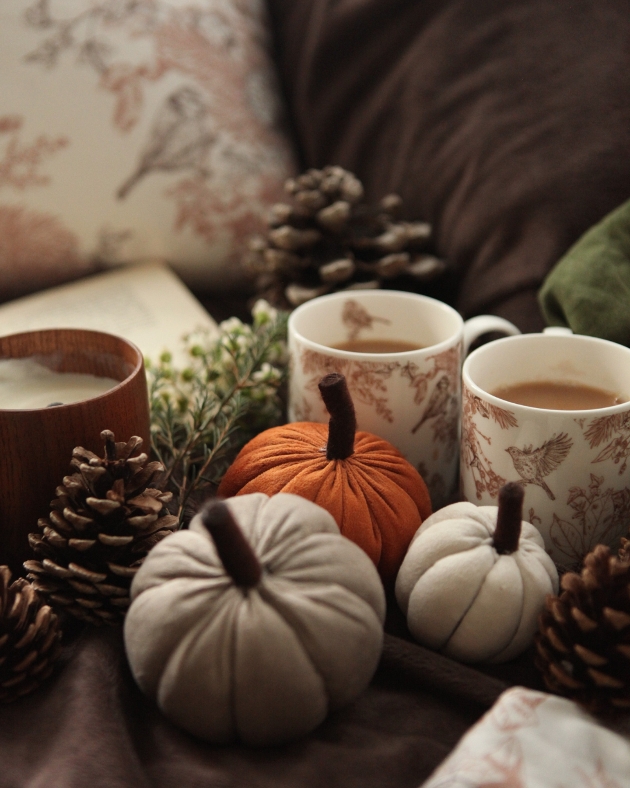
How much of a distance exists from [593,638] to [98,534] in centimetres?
30

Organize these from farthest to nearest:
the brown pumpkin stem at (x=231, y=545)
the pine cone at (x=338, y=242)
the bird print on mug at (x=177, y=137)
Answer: the bird print on mug at (x=177, y=137)
the pine cone at (x=338, y=242)
the brown pumpkin stem at (x=231, y=545)

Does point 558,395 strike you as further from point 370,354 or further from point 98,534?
point 98,534

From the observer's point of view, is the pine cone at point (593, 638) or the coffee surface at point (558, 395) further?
the coffee surface at point (558, 395)

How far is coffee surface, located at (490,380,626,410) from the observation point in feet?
1.99

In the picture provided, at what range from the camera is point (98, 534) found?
49 cm

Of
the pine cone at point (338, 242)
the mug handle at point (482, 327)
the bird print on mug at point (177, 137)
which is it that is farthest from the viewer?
the bird print on mug at point (177, 137)

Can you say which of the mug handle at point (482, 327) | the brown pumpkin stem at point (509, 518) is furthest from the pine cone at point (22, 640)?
the mug handle at point (482, 327)

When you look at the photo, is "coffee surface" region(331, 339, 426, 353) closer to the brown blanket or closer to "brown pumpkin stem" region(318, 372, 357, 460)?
"brown pumpkin stem" region(318, 372, 357, 460)

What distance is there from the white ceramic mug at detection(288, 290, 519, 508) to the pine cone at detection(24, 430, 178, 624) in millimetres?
200

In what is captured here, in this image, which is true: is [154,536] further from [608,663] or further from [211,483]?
[608,663]

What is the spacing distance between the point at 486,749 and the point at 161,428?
40 cm

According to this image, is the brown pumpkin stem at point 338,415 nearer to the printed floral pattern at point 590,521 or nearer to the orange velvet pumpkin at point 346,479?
the orange velvet pumpkin at point 346,479

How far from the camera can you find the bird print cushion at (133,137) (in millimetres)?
910

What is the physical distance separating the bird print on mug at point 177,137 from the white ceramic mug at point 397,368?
37 centimetres
